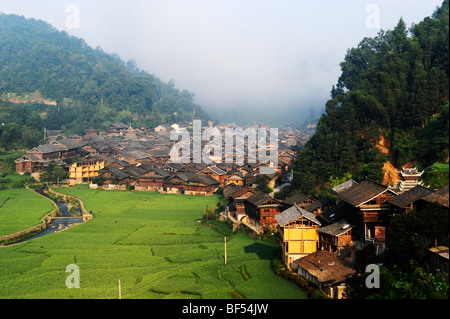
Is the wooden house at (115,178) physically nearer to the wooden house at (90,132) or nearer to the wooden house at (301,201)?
the wooden house at (301,201)

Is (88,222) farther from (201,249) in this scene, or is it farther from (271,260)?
(271,260)

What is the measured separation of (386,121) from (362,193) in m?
12.2

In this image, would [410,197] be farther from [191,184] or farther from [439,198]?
[191,184]

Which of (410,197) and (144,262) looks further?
(144,262)

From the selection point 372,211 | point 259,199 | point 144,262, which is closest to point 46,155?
point 259,199

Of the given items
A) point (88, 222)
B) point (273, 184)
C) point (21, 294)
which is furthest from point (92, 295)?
point (273, 184)

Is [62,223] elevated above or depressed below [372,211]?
below

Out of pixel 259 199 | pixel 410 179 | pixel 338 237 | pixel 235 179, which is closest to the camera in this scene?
pixel 338 237

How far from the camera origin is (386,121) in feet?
93.6

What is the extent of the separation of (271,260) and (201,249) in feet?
14.8

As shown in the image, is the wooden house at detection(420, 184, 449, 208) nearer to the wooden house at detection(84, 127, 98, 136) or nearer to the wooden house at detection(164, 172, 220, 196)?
the wooden house at detection(164, 172, 220, 196)

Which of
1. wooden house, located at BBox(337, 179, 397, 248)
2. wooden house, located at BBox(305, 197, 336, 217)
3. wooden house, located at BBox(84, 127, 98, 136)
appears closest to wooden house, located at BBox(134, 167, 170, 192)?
wooden house, located at BBox(305, 197, 336, 217)

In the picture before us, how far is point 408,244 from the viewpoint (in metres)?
13.3

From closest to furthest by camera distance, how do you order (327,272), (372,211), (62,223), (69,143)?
(327,272)
(372,211)
(62,223)
(69,143)
